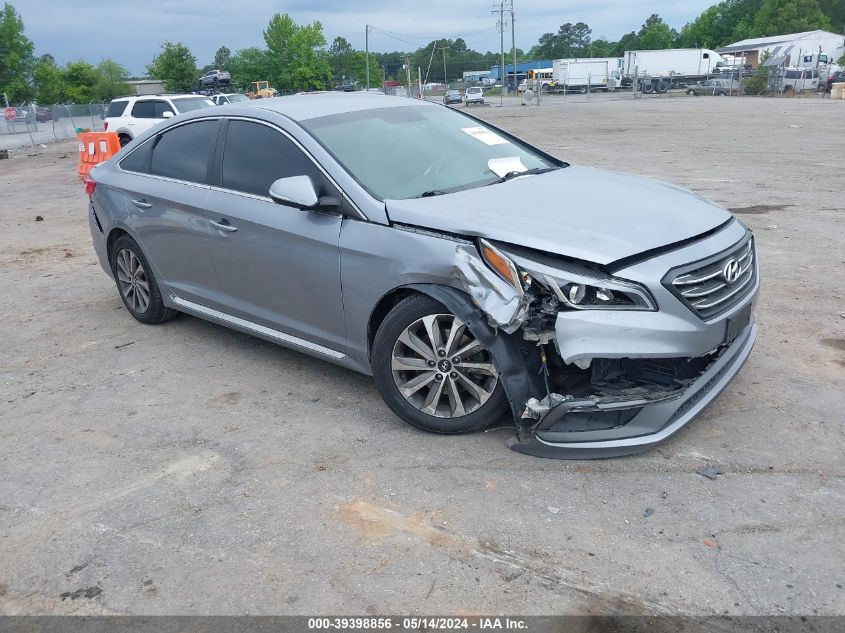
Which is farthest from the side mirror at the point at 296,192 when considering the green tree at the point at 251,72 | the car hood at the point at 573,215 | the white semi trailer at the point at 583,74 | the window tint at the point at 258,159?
the green tree at the point at 251,72

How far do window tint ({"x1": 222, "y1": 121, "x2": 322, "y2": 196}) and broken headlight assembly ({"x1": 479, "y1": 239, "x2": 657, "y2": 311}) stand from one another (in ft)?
4.54

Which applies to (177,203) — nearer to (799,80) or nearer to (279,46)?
(799,80)

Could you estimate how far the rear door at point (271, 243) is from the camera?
431 cm

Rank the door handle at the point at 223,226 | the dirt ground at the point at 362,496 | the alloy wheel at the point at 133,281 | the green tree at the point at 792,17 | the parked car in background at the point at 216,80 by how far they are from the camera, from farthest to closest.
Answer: the green tree at the point at 792,17 → the parked car in background at the point at 216,80 → the alloy wheel at the point at 133,281 → the door handle at the point at 223,226 → the dirt ground at the point at 362,496

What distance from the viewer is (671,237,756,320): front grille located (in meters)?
3.49

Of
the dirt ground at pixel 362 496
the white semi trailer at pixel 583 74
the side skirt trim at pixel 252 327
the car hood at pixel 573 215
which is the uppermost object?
the white semi trailer at pixel 583 74

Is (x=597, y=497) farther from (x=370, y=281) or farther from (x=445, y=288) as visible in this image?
(x=370, y=281)

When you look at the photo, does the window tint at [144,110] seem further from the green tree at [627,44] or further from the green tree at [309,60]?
the green tree at [627,44]

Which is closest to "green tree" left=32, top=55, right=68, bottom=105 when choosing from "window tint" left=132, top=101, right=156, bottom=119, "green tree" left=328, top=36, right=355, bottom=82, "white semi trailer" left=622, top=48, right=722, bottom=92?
"green tree" left=328, top=36, right=355, bottom=82

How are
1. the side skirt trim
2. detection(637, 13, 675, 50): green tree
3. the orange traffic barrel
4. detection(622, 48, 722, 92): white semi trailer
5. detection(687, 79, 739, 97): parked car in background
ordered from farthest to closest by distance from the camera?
1. detection(637, 13, 675, 50): green tree
2. detection(622, 48, 722, 92): white semi trailer
3. detection(687, 79, 739, 97): parked car in background
4. the orange traffic barrel
5. the side skirt trim

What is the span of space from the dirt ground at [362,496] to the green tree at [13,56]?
→ 291 ft

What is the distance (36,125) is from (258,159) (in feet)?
108

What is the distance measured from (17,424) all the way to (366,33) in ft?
291

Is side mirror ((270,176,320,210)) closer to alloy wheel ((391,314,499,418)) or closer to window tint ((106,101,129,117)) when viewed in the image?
alloy wheel ((391,314,499,418))
